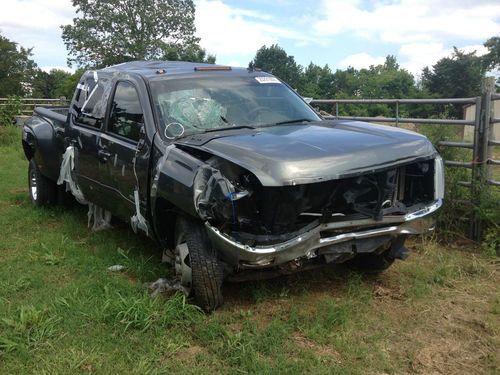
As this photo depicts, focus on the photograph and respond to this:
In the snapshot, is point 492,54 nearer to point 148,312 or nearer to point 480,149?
point 480,149

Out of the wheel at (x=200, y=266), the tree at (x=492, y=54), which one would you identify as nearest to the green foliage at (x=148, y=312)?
the wheel at (x=200, y=266)

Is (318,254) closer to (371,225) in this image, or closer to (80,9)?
(371,225)

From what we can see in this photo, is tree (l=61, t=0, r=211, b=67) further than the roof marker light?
Yes

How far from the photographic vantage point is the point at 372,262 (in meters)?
4.60

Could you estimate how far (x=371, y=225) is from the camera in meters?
3.68

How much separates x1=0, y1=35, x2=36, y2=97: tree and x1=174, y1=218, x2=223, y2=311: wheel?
164 ft

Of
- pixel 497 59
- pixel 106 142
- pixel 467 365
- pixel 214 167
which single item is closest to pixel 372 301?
pixel 467 365

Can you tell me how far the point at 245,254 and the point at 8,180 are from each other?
787cm

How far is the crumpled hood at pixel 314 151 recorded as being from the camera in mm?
3229

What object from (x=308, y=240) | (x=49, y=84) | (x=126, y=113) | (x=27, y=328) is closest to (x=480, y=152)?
(x=308, y=240)

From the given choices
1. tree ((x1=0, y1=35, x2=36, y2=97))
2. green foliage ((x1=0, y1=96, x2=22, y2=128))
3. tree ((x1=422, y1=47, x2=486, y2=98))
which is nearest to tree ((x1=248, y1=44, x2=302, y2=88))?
tree ((x1=422, y1=47, x2=486, y2=98))

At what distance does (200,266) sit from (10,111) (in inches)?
727

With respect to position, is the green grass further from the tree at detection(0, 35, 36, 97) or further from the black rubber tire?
the tree at detection(0, 35, 36, 97)

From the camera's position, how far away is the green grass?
127 inches
